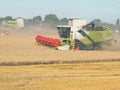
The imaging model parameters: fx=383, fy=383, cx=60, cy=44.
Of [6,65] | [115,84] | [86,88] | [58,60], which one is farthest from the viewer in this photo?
[58,60]

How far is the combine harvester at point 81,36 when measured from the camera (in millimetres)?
27422

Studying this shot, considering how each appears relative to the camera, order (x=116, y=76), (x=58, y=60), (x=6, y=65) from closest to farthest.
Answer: (x=116, y=76) < (x=6, y=65) < (x=58, y=60)

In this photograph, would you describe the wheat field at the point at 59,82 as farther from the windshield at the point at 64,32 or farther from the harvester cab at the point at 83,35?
the windshield at the point at 64,32

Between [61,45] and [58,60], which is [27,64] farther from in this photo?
[61,45]

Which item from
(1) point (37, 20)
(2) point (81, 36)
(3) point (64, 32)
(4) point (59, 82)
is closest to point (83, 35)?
(2) point (81, 36)

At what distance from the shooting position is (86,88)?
10.7m

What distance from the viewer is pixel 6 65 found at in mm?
17016

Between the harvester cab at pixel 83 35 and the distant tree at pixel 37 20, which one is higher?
the distant tree at pixel 37 20

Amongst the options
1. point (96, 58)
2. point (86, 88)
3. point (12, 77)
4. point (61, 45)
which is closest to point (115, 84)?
point (86, 88)

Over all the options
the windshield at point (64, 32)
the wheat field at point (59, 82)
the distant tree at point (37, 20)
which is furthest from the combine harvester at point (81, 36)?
the distant tree at point (37, 20)

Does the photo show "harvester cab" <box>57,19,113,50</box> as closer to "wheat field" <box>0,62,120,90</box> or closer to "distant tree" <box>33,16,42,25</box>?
"wheat field" <box>0,62,120,90</box>

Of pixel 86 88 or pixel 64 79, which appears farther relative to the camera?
pixel 64 79

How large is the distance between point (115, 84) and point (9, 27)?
81016 millimetres

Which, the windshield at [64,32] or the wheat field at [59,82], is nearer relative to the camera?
the wheat field at [59,82]
